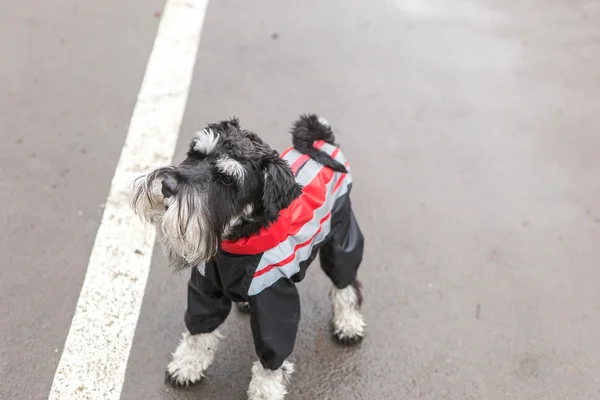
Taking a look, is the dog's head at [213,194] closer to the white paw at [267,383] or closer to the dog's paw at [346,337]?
the white paw at [267,383]

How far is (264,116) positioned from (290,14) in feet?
4.98

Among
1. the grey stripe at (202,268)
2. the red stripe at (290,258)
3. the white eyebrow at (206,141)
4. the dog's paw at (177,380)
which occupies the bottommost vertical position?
the dog's paw at (177,380)

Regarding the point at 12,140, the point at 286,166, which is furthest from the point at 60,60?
the point at 286,166

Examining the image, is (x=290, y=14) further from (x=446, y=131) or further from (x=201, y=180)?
(x=201, y=180)

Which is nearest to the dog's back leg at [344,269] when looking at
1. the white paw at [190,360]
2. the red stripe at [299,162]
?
Answer: the red stripe at [299,162]

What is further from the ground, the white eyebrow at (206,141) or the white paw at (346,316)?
the white eyebrow at (206,141)

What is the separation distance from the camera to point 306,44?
5.50 m

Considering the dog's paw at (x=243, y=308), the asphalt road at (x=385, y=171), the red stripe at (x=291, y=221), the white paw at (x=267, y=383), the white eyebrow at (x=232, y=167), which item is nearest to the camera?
the white eyebrow at (x=232, y=167)

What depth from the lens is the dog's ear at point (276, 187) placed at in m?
2.56

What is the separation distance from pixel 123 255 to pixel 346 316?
1.37 m

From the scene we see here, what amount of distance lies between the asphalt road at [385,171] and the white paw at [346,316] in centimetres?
9

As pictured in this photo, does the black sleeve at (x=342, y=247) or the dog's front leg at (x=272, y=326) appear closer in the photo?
the dog's front leg at (x=272, y=326)

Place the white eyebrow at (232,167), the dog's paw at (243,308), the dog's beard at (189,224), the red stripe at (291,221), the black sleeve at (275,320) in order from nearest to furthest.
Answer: the dog's beard at (189,224) < the white eyebrow at (232,167) < the red stripe at (291,221) < the black sleeve at (275,320) < the dog's paw at (243,308)

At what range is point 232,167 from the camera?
253cm
